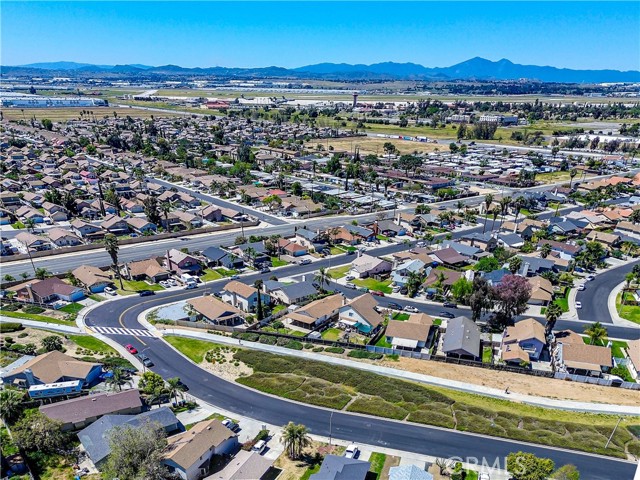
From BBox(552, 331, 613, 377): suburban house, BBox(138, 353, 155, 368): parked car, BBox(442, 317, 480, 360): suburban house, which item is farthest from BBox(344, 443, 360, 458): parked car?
BBox(552, 331, 613, 377): suburban house

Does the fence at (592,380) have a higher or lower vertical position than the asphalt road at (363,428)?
higher

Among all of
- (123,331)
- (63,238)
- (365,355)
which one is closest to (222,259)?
(123,331)

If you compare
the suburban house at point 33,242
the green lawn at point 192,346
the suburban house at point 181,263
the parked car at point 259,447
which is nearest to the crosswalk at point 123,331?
the green lawn at point 192,346

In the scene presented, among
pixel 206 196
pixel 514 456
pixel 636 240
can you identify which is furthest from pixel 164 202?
pixel 636 240

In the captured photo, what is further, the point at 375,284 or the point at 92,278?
the point at 375,284

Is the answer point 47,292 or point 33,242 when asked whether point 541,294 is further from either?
point 33,242

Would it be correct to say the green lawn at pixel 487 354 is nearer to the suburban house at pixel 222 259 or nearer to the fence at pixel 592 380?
the fence at pixel 592 380
